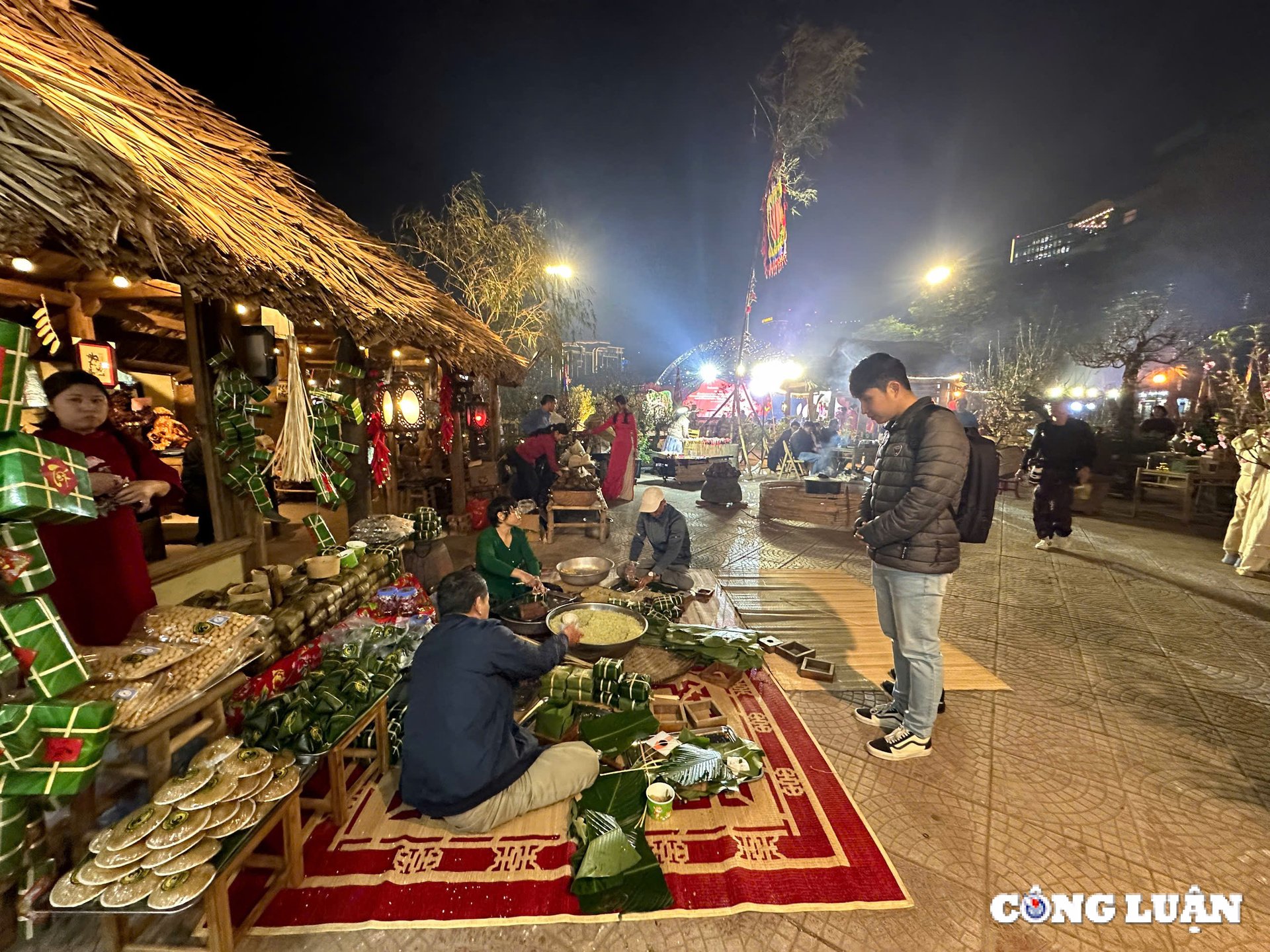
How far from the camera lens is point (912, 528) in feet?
8.95

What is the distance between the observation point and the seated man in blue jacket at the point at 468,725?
7.03ft

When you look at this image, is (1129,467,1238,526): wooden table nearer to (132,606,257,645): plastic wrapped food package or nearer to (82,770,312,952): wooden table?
(82,770,312,952): wooden table

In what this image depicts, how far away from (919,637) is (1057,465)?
6064mm

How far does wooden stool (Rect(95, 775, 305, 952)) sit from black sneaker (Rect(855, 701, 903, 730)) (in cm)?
312

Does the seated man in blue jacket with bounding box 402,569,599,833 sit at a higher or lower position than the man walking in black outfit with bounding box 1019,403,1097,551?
lower

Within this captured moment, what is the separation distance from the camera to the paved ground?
6.31 ft

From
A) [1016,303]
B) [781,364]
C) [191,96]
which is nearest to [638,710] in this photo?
[191,96]

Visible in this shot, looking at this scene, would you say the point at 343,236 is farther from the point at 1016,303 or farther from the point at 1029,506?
the point at 1016,303

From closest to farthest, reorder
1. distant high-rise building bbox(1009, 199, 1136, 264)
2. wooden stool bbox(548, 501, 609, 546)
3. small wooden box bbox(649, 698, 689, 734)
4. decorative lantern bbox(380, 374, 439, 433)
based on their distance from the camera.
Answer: small wooden box bbox(649, 698, 689, 734)
decorative lantern bbox(380, 374, 439, 433)
wooden stool bbox(548, 501, 609, 546)
distant high-rise building bbox(1009, 199, 1136, 264)

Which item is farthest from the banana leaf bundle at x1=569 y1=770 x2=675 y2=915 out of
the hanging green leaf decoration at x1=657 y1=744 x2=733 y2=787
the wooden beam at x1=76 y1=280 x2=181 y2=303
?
the wooden beam at x1=76 y1=280 x2=181 y2=303

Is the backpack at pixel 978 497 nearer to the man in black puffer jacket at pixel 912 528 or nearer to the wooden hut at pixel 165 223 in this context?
the man in black puffer jacket at pixel 912 528

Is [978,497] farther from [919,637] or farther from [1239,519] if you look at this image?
[1239,519]

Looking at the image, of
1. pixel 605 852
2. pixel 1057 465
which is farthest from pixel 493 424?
pixel 1057 465

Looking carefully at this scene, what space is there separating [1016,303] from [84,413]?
3666 cm
